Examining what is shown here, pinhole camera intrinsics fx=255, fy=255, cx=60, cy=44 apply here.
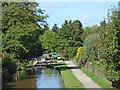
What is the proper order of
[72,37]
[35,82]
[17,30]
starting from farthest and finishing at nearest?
[72,37] < [17,30] < [35,82]

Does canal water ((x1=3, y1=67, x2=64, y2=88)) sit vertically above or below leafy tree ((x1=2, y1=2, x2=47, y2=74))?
below

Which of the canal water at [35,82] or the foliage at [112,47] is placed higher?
the foliage at [112,47]

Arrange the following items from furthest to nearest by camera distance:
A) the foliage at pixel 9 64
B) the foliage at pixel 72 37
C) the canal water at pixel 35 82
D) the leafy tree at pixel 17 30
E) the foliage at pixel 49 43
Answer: the foliage at pixel 49 43, the foliage at pixel 72 37, the leafy tree at pixel 17 30, the foliage at pixel 9 64, the canal water at pixel 35 82

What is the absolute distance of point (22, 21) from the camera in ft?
102

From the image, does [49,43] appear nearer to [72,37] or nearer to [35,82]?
[72,37]

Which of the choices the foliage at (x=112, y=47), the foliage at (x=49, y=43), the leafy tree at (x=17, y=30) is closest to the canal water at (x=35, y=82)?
the leafy tree at (x=17, y=30)

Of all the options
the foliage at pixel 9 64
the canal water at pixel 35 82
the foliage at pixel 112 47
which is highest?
the foliage at pixel 112 47

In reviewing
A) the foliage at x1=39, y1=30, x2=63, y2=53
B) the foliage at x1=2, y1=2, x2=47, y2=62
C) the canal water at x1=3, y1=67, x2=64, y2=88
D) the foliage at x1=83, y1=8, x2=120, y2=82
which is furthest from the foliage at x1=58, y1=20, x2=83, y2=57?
the foliage at x1=83, y1=8, x2=120, y2=82

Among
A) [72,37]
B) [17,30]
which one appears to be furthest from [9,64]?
[72,37]

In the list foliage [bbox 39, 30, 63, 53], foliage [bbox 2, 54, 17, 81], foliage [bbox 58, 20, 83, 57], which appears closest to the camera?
foliage [bbox 2, 54, 17, 81]

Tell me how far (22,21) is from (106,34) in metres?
17.4

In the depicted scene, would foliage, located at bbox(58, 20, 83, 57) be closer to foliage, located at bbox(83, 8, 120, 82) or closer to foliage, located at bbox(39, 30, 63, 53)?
foliage, located at bbox(39, 30, 63, 53)

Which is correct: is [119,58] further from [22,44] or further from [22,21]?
[22,21]

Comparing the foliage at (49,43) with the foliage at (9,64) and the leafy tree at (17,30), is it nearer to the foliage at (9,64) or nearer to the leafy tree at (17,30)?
the leafy tree at (17,30)
